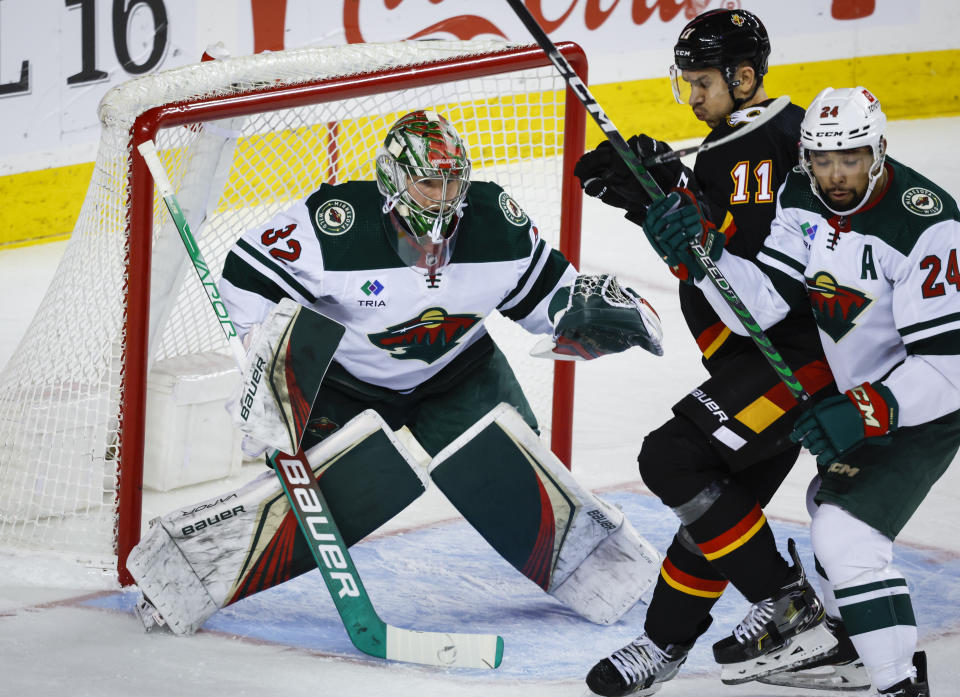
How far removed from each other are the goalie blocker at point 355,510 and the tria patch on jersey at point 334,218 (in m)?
0.38

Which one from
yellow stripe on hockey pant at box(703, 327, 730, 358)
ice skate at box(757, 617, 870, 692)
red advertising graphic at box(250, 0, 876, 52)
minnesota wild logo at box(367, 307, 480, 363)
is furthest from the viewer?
red advertising graphic at box(250, 0, 876, 52)

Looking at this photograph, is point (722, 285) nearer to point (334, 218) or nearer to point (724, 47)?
point (724, 47)

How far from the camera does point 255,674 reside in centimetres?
246

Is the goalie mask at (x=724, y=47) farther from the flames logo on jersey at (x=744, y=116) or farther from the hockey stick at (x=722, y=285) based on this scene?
the hockey stick at (x=722, y=285)

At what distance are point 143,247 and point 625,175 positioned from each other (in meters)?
1.10

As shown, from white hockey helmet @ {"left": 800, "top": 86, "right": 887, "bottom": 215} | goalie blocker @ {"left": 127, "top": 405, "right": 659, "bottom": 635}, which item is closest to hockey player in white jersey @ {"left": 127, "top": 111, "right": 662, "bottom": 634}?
goalie blocker @ {"left": 127, "top": 405, "right": 659, "bottom": 635}

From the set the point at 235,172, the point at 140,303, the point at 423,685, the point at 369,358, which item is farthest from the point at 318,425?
the point at 235,172

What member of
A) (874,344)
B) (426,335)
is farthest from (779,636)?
(426,335)

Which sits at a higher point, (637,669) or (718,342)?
(718,342)

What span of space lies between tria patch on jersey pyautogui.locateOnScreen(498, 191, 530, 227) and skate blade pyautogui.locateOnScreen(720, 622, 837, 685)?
102 cm

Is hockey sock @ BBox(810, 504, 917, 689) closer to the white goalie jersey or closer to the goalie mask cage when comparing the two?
the white goalie jersey

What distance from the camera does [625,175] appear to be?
2479 millimetres

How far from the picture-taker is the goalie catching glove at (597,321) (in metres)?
2.70

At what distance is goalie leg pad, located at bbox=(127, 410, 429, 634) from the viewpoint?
2660 mm
